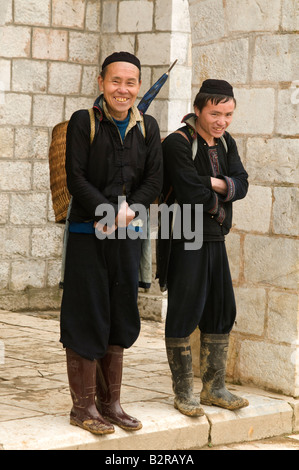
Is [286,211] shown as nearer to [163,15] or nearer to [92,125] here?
[92,125]

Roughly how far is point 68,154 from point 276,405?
205 centimetres

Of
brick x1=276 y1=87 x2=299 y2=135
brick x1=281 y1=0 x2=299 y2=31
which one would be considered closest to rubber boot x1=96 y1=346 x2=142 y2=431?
brick x1=276 y1=87 x2=299 y2=135

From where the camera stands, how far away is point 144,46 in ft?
29.9

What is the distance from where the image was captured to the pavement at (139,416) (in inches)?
183

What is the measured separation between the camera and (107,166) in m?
4.66

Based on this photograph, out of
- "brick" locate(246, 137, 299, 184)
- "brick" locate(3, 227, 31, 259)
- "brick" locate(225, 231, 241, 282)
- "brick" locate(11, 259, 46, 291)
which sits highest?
"brick" locate(246, 137, 299, 184)

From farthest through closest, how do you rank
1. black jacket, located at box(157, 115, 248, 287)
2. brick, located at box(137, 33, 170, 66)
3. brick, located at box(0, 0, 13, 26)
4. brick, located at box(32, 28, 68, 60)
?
brick, located at box(32, 28, 68, 60)
brick, located at box(137, 33, 170, 66)
brick, located at box(0, 0, 13, 26)
black jacket, located at box(157, 115, 248, 287)

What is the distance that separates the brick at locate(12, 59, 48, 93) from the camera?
897cm

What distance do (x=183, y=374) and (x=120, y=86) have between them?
1597 mm

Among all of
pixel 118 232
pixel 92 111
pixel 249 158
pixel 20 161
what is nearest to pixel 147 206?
pixel 118 232

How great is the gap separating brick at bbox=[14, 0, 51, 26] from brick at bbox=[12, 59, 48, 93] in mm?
382

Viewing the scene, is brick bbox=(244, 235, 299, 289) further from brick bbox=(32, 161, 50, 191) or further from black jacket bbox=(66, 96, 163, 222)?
brick bbox=(32, 161, 50, 191)

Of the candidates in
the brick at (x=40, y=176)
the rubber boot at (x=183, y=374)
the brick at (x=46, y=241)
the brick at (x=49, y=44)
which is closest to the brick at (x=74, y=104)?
the brick at (x=49, y=44)

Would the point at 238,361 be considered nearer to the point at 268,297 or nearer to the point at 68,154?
Answer: the point at 268,297
